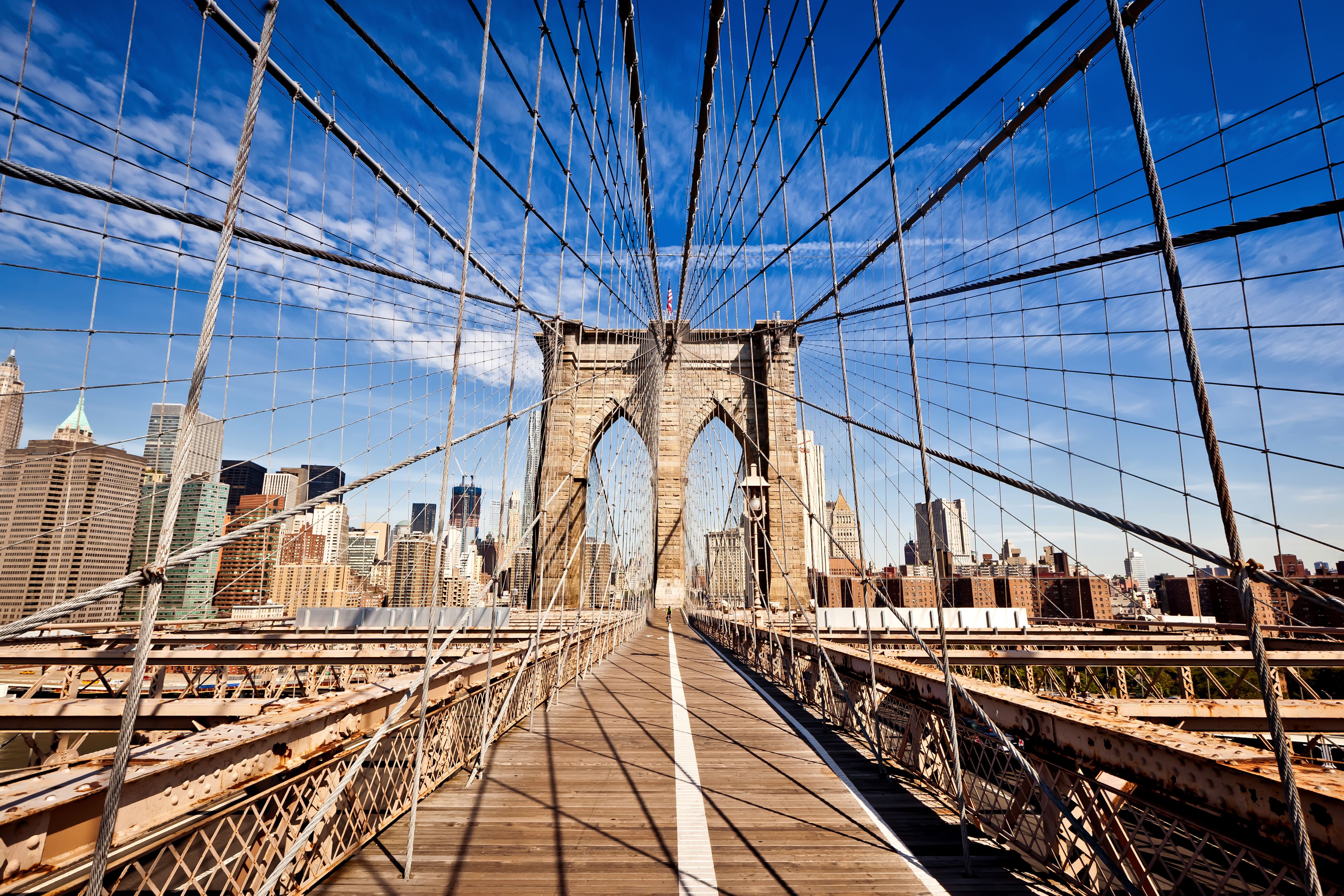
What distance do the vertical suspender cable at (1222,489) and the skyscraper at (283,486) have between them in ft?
13.4

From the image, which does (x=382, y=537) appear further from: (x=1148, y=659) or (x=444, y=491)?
(x=1148, y=659)

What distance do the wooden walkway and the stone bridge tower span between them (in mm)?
19632

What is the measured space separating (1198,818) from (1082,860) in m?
0.73

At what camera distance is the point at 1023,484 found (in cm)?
364

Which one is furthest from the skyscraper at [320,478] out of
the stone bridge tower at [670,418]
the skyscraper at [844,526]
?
the skyscraper at [844,526]

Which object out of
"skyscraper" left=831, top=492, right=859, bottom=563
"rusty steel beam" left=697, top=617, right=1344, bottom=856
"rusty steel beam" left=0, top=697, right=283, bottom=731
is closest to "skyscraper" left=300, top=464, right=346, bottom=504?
"rusty steel beam" left=0, top=697, right=283, bottom=731

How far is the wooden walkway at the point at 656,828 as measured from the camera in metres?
2.85

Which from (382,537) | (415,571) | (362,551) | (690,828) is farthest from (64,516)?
(362,551)

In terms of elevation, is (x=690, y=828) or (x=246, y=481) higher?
(x=246, y=481)

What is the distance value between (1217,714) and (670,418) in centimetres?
2741

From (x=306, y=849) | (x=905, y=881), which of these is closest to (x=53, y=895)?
(x=306, y=849)

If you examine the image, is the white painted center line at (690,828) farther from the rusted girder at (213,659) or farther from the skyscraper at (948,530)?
the skyscraper at (948,530)

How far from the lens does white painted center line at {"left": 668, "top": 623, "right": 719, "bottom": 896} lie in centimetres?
286

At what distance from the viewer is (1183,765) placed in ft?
7.13
